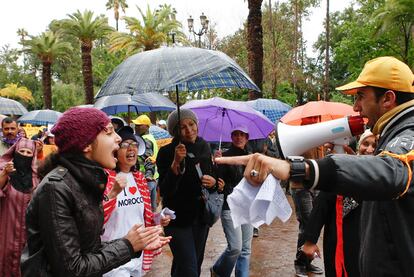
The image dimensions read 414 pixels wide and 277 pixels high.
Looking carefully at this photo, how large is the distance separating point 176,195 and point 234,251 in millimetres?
1029

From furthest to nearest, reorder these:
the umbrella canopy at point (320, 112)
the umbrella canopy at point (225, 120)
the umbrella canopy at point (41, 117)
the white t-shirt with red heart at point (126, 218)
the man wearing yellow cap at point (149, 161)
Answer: the umbrella canopy at point (41, 117) < the man wearing yellow cap at point (149, 161) < the umbrella canopy at point (320, 112) < the umbrella canopy at point (225, 120) < the white t-shirt with red heart at point (126, 218)

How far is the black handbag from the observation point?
4352 millimetres

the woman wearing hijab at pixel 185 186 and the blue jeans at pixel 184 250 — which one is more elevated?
the woman wearing hijab at pixel 185 186

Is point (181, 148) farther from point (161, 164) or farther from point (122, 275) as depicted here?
point (122, 275)

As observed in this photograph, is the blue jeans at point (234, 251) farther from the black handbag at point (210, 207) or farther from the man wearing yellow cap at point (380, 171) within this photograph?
the man wearing yellow cap at point (380, 171)

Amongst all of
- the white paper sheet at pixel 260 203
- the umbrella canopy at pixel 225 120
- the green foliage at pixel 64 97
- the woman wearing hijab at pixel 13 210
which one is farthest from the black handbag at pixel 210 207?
the green foliage at pixel 64 97

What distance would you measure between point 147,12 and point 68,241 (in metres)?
23.1

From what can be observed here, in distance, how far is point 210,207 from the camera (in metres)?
4.36

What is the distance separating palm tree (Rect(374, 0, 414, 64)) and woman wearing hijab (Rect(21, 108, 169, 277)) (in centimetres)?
2153

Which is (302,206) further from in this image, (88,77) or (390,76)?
(88,77)

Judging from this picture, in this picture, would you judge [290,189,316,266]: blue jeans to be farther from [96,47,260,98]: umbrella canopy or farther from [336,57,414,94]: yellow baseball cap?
[336,57,414,94]: yellow baseball cap

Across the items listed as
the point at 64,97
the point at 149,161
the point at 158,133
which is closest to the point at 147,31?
the point at 158,133

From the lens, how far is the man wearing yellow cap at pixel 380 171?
1.65 m

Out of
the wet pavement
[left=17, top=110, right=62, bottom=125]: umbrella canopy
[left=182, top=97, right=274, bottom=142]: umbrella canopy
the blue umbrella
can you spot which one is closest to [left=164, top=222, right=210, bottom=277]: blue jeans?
the wet pavement
